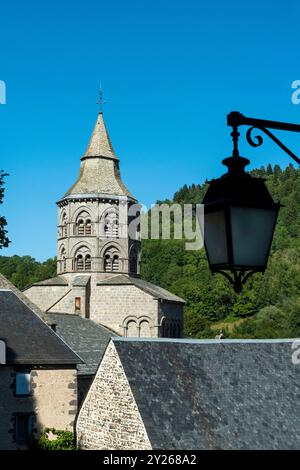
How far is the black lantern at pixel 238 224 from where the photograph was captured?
123 inches

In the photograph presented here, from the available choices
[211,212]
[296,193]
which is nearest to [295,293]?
[296,193]

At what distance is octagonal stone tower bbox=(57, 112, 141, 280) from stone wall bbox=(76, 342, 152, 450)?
84.8 ft

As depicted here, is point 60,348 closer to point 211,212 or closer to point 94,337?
point 94,337

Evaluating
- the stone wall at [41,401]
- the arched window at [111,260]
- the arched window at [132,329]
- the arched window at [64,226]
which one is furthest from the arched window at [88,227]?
the stone wall at [41,401]

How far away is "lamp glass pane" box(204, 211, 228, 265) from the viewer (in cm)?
314

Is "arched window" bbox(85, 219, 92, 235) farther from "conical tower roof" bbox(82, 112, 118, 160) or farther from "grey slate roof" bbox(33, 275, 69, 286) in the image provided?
"conical tower roof" bbox(82, 112, 118, 160)

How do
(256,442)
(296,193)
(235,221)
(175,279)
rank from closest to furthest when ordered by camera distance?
(235,221) < (256,442) < (175,279) < (296,193)

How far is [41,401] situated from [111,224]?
24.5 meters

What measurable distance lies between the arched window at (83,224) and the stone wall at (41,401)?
22451 mm

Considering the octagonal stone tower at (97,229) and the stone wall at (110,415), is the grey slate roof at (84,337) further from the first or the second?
the stone wall at (110,415)

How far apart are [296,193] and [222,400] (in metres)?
122

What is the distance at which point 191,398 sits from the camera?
1930 centimetres

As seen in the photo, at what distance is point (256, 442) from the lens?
18375mm
